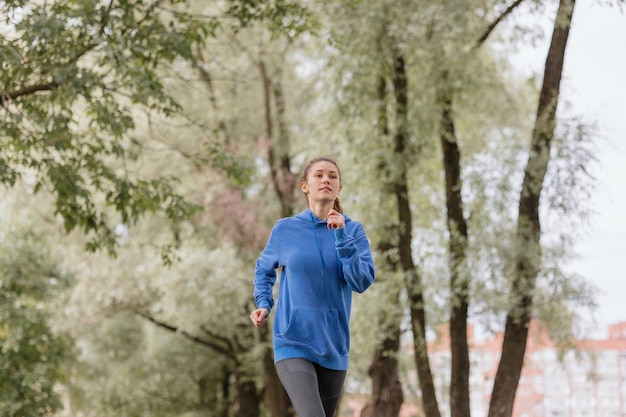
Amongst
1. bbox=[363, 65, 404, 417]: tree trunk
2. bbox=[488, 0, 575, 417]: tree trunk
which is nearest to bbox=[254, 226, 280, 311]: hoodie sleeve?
bbox=[488, 0, 575, 417]: tree trunk

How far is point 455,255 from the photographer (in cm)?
1291

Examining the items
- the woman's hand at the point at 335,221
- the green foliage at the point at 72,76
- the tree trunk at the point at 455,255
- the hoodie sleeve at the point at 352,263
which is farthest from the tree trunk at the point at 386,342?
the woman's hand at the point at 335,221

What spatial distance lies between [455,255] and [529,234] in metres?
1.49

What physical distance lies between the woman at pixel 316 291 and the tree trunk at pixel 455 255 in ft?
27.5

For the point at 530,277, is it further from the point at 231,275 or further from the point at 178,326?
the point at 178,326

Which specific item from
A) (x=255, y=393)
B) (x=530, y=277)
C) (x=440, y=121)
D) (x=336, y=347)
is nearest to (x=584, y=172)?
(x=530, y=277)

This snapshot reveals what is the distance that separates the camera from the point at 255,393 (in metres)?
24.9

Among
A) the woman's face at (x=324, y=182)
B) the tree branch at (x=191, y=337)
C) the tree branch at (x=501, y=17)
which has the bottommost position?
the woman's face at (x=324, y=182)

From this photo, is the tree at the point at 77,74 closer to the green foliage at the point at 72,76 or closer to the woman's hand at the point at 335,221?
the green foliage at the point at 72,76

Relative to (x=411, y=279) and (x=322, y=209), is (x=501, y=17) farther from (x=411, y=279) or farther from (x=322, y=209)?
(x=322, y=209)

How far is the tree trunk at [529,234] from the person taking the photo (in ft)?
37.7

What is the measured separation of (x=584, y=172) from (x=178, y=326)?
12455 millimetres

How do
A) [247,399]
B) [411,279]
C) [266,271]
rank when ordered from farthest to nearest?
[247,399], [411,279], [266,271]

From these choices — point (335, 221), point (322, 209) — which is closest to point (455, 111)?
point (322, 209)
